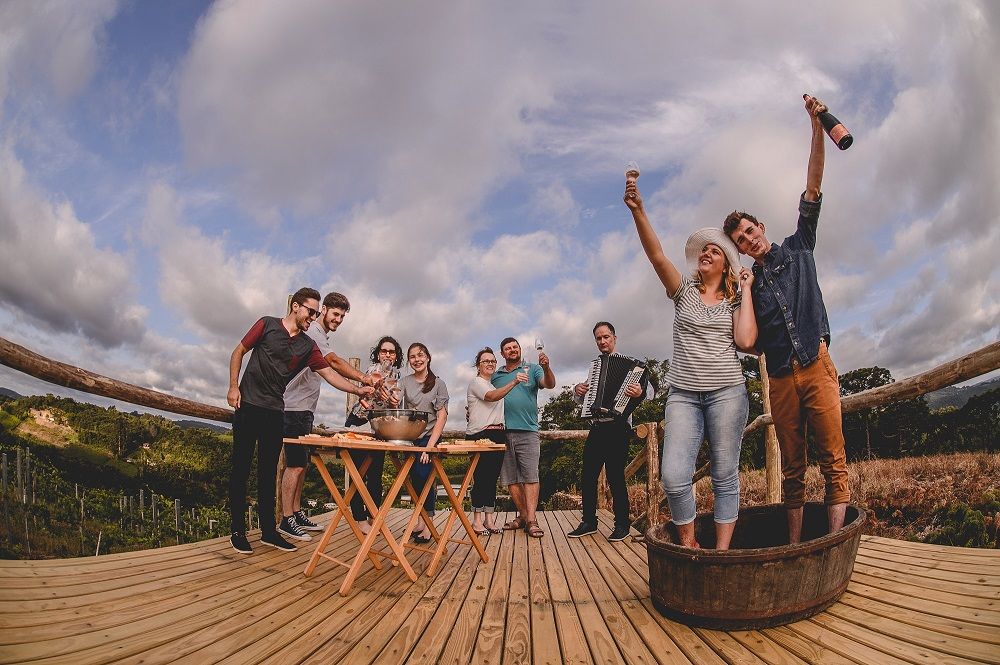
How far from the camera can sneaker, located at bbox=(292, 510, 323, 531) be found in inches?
172

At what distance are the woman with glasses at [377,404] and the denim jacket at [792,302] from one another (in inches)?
88.2

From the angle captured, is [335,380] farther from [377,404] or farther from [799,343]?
[799,343]

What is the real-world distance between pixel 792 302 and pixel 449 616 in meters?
2.14

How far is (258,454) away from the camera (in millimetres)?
3523

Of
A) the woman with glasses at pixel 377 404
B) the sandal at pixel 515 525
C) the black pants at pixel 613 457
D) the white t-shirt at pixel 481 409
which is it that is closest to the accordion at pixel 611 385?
the black pants at pixel 613 457

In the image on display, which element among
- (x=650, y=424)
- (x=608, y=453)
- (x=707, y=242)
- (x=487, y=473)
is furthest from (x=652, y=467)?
(x=707, y=242)

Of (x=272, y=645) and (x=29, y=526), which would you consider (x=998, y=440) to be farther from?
(x=29, y=526)

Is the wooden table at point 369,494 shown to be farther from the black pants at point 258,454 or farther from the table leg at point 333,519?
the black pants at point 258,454

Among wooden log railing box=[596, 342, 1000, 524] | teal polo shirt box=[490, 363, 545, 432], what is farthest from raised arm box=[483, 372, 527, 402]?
wooden log railing box=[596, 342, 1000, 524]

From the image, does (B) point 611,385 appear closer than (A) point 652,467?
Yes

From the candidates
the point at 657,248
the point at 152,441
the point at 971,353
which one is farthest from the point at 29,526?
the point at 152,441

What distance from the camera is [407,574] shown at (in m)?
2.92

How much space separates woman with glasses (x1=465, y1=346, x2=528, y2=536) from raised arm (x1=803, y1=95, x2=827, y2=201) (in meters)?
2.36

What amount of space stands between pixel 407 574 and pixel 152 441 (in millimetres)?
13664
